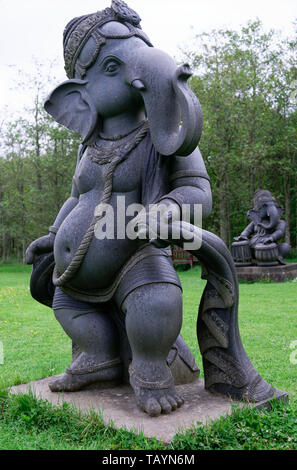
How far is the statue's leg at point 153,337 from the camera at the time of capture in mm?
2262

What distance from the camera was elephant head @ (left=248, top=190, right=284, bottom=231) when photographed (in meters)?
11.3

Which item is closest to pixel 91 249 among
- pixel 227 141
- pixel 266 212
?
pixel 266 212

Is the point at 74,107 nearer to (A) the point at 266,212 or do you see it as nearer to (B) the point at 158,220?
(B) the point at 158,220

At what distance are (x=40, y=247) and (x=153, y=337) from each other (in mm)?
1061

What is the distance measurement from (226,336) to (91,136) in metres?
1.31

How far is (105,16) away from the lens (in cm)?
247

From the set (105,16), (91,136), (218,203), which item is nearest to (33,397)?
(91,136)

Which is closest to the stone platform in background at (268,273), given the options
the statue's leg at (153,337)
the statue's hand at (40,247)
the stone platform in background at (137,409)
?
the stone platform in background at (137,409)

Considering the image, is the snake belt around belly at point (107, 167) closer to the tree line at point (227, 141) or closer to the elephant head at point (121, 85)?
the elephant head at point (121, 85)

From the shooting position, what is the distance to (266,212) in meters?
11.5

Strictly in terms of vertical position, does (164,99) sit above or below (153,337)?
above

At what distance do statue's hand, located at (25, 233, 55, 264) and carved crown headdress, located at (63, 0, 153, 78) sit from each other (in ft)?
3.31
